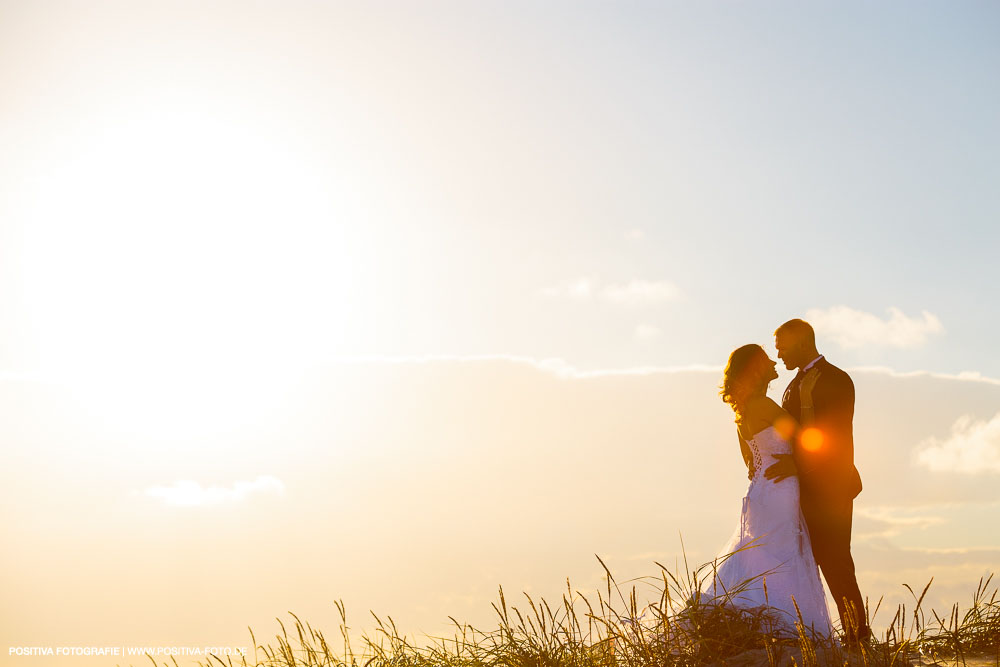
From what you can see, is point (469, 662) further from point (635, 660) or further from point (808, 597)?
point (808, 597)

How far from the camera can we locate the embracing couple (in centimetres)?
909

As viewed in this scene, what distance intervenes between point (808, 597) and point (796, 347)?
2817 millimetres

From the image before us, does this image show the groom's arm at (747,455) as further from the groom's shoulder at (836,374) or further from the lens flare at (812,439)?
the groom's shoulder at (836,374)

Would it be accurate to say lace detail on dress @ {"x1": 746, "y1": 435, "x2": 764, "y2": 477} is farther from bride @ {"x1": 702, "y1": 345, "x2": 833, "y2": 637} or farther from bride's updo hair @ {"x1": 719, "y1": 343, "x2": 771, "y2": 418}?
bride's updo hair @ {"x1": 719, "y1": 343, "x2": 771, "y2": 418}

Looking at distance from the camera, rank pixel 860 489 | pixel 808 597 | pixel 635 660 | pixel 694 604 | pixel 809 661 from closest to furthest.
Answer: pixel 809 661
pixel 635 660
pixel 694 604
pixel 808 597
pixel 860 489

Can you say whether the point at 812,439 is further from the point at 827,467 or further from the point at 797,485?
the point at 797,485

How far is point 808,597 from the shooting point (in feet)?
29.3

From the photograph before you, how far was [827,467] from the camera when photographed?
373 inches

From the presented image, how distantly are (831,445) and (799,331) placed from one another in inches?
54.6

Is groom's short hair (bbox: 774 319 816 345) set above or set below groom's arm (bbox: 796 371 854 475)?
above

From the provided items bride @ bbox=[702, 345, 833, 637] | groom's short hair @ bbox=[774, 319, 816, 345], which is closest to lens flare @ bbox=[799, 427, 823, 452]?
bride @ bbox=[702, 345, 833, 637]

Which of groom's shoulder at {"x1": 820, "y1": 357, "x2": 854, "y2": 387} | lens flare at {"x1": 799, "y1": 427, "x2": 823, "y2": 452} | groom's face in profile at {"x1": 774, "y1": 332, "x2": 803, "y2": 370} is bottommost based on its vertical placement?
lens flare at {"x1": 799, "y1": 427, "x2": 823, "y2": 452}

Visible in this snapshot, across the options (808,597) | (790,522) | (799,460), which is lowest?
(808,597)

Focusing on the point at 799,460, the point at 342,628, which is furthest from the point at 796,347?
the point at 342,628
